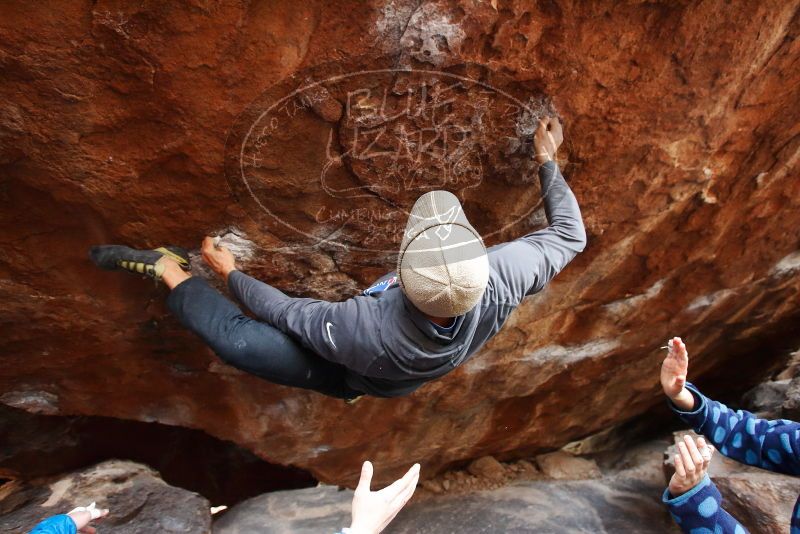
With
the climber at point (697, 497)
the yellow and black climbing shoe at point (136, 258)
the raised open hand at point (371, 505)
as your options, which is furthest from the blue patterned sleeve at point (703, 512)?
the yellow and black climbing shoe at point (136, 258)

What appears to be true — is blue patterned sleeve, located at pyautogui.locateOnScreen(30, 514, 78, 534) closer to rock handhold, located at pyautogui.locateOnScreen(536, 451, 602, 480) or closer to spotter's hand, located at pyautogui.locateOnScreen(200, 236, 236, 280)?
spotter's hand, located at pyautogui.locateOnScreen(200, 236, 236, 280)

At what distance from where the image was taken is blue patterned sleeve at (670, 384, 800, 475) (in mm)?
1961

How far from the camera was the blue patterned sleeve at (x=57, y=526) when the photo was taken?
199 cm

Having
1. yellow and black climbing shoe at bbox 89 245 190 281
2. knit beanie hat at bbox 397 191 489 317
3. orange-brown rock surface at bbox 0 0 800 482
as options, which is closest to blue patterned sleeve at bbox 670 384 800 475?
orange-brown rock surface at bbox 0 0 800 482

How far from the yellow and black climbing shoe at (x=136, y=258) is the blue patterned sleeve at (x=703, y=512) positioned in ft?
6.44

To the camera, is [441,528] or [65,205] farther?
[441,528]

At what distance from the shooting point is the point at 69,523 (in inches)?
83.4

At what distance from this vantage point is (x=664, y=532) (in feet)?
11.4

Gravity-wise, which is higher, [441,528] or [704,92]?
[704,92]

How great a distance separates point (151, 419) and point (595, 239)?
8.40 ft

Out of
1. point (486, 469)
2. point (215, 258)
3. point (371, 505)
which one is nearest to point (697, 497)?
point (371, 505)

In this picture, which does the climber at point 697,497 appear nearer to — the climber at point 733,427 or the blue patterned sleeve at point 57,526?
the climber at point 733,427

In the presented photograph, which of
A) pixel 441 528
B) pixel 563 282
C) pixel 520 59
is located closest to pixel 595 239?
pixel 563 282

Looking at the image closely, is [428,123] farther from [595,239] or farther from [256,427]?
[256,427]
